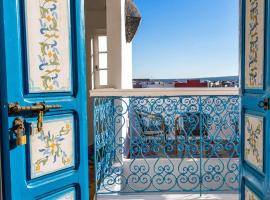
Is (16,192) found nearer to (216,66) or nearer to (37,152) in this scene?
(37,152)

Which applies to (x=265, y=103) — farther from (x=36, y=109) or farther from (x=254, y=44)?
(x=36, y=109)

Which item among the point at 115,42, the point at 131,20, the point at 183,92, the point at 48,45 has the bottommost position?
the point at 183,92

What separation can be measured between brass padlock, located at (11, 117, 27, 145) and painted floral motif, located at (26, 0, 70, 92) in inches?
6.9

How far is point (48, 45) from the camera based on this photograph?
127 centimetres

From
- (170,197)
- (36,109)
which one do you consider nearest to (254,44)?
(36,109)

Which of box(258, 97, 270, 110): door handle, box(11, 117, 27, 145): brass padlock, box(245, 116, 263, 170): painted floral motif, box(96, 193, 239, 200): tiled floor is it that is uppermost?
box(258, 97, 270, 110): door handle

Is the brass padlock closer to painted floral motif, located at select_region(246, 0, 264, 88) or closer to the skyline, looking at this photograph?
painted floral motif, located at select_region(246, 0, 264, 88)

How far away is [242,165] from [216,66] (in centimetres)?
1477

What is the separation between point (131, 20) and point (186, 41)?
29.7ft

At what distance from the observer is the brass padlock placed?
1084mm

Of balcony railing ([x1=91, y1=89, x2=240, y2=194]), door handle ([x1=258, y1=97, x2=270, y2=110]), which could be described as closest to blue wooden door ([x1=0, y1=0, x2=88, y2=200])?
door handle ([x1=258, y1=97, x2=270, y2=110])

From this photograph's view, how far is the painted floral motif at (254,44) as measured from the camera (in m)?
1.43

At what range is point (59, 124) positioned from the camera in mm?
1332

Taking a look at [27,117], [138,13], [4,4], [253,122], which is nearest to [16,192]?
[27,117]
